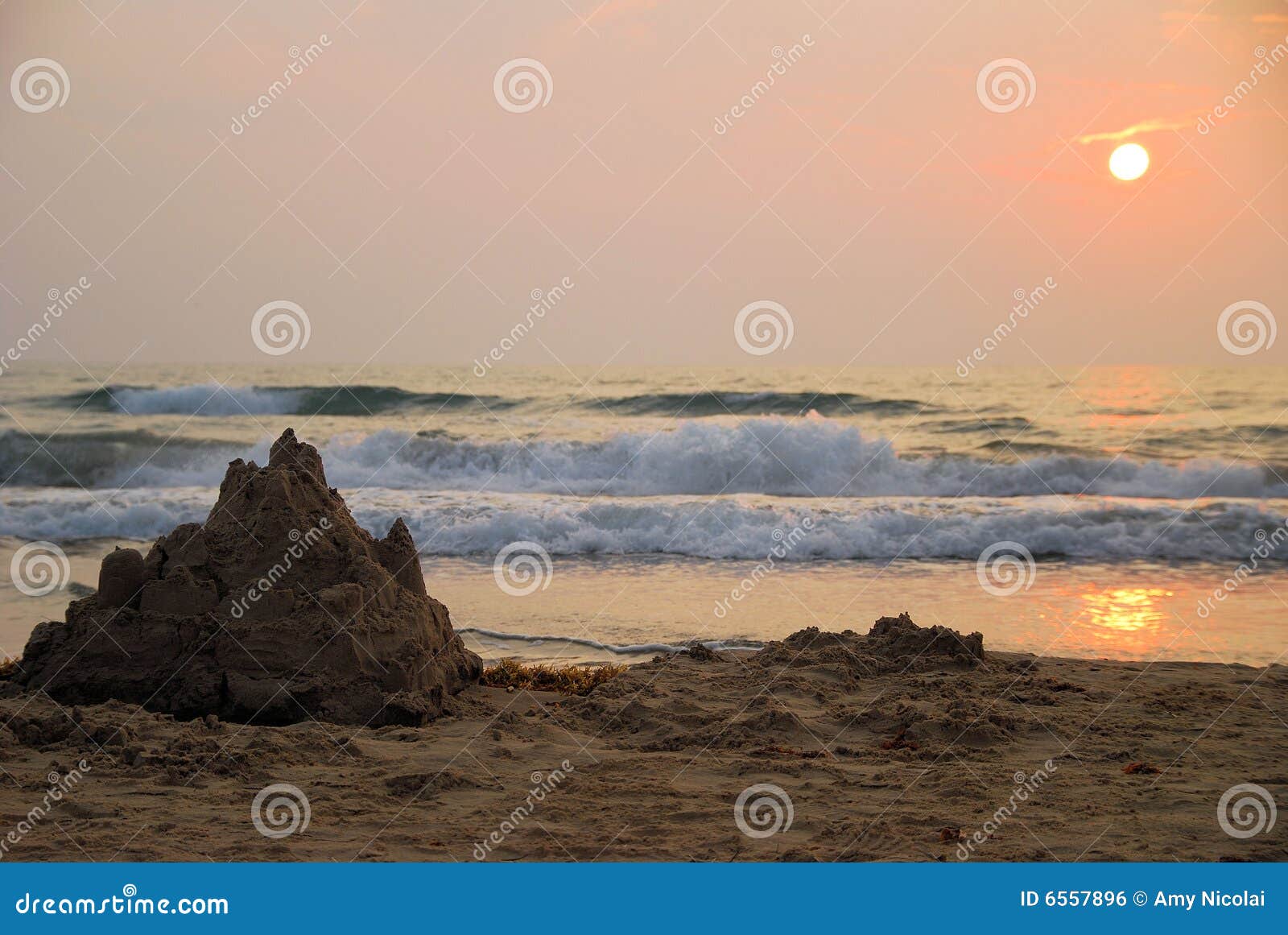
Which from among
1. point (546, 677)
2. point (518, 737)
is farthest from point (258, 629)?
point (546, 677)

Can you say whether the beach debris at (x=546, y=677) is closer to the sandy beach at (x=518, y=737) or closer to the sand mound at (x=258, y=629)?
the sandy beach at (x=518, y=737)

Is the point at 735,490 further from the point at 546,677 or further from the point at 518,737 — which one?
the point at 518,737

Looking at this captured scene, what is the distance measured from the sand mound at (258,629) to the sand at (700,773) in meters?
0.25

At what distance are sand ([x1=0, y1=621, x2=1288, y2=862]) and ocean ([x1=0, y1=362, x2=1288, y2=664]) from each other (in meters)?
1.99

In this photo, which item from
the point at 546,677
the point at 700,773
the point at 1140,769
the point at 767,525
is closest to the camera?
the point at 700,773

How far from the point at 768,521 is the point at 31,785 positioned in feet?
39.2

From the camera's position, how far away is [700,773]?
19.0 feet

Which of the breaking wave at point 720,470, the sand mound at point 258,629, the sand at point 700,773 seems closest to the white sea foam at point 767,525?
the breaking wave at point 720,470

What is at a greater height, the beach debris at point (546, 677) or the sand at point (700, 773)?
the beach debris at point (546, 677)

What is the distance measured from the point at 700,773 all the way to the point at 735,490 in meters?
15.7

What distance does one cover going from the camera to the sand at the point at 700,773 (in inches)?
189

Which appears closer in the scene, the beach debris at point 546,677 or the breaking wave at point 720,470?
the beach debris at point 546,677

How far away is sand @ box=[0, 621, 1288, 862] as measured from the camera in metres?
4.81

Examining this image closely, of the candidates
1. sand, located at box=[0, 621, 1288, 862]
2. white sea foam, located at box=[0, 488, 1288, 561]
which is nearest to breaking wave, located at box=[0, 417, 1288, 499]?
white sea foam, located at box=[0, 488, 1288, 561]
